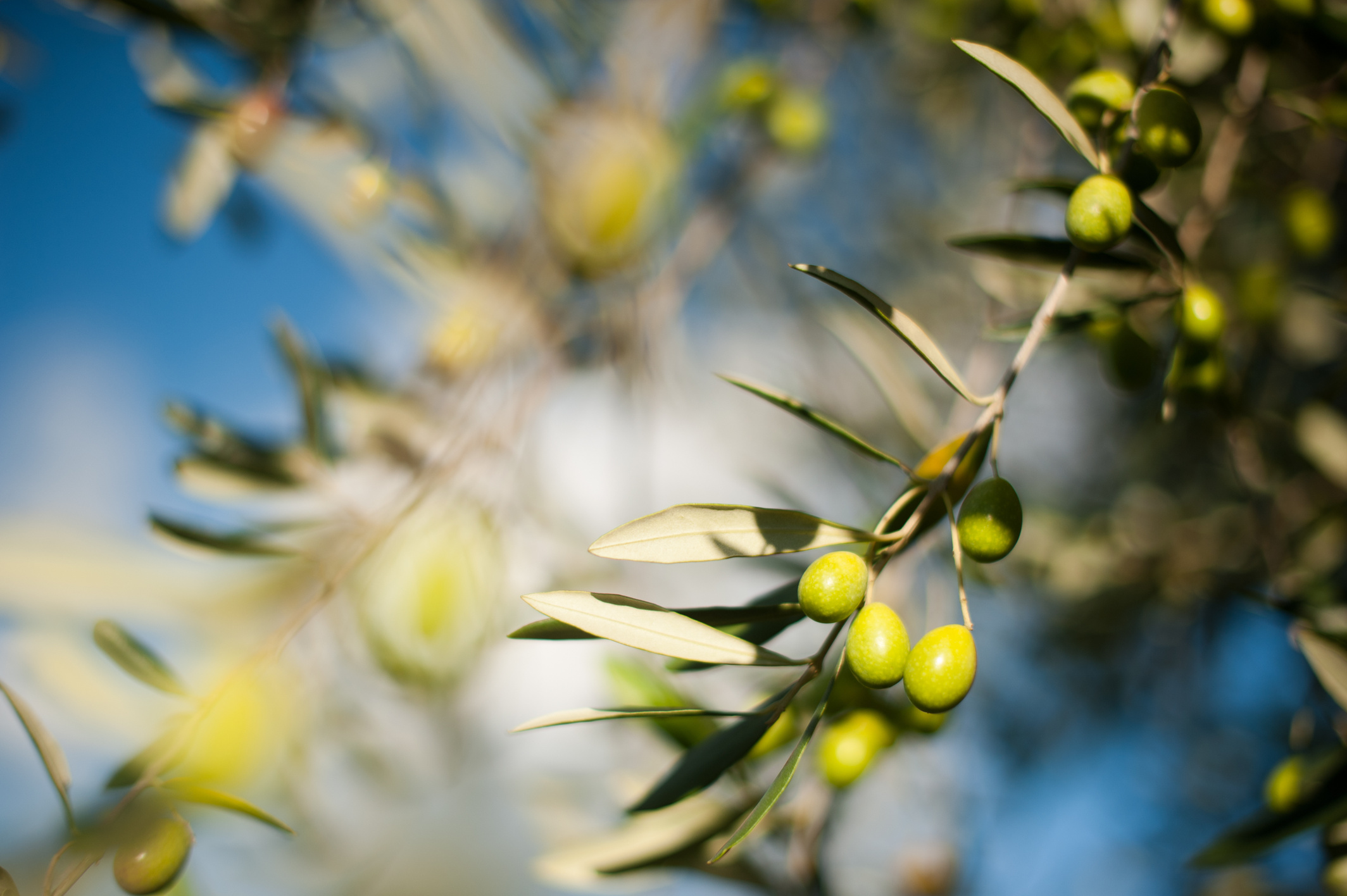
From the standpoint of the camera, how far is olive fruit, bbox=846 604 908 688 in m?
0.35

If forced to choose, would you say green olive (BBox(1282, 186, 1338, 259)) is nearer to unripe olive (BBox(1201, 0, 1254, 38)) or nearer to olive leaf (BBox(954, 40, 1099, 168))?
unripe olive (BBox(1201, 0, 1254, 38))

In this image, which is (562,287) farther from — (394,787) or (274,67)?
(394,787)

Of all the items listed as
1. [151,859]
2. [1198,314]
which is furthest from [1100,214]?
[151,859]

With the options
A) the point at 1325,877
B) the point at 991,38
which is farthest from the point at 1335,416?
the point at 991,38

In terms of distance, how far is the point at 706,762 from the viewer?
0.44m

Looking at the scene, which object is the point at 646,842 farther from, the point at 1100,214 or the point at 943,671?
the point at 1100,214

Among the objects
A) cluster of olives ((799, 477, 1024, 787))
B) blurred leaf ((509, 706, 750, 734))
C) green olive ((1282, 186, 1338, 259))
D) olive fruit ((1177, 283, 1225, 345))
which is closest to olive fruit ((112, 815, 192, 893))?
blurred leaf ((509, 706, 750, 734))

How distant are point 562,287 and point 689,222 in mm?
222

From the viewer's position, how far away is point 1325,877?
22.7 inches

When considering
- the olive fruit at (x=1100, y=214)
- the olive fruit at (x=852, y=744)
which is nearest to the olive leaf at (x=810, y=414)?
the olive fruit at (x=1100, y=214)

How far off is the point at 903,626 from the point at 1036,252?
324 millimetres

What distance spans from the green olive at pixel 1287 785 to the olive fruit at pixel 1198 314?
0.39 m

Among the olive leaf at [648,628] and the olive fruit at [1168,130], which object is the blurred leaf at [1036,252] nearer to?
the olive fruit at [1168,130]

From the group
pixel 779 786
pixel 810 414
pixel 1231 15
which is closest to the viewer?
pixel 779 786
